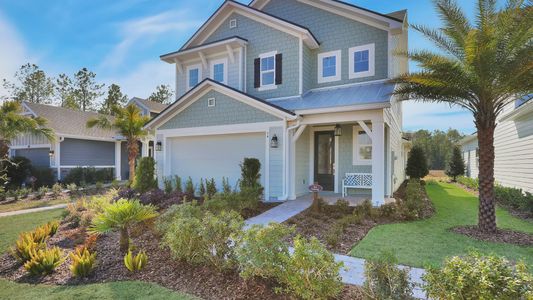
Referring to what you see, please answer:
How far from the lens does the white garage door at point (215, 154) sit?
11797mm

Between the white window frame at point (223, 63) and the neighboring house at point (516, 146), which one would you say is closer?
the neighboring house at point (516, 146)

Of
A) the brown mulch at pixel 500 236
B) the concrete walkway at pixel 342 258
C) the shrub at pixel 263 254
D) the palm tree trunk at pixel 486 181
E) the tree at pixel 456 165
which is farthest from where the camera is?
the tree at pixel 456 165

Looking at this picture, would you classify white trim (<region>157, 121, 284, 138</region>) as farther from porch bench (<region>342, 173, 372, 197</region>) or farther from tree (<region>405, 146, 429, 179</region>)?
tree (<region>405, 146, 429, 179</region>)

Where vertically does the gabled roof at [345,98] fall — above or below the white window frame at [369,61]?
below

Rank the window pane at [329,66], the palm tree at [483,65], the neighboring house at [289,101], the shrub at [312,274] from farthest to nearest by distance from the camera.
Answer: the window pane at [329,66] → the neighboring house at [289,101] → the palm tree at [483,65] → the shrub at [312,274]

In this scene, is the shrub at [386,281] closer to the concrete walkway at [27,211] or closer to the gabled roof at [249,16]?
the gabled roof at [249,16]

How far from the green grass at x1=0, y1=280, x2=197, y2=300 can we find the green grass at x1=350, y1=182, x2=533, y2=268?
3.45 metres

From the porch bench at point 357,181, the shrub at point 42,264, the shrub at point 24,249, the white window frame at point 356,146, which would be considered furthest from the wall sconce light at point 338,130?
the shrub at point 24,249

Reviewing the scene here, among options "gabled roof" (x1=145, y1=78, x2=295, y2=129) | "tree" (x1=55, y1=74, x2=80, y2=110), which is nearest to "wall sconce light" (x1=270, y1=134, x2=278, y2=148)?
"gabled roof" (x1=145, y1=78, x2=295, y2=129)

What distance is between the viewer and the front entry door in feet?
42.2

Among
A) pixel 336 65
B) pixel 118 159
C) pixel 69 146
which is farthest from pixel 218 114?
pixel 118 159

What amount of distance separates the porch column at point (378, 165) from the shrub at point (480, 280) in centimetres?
663

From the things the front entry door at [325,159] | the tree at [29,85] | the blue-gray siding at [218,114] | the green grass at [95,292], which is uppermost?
the tree at [29,85]

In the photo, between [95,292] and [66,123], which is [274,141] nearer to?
[95,292]
